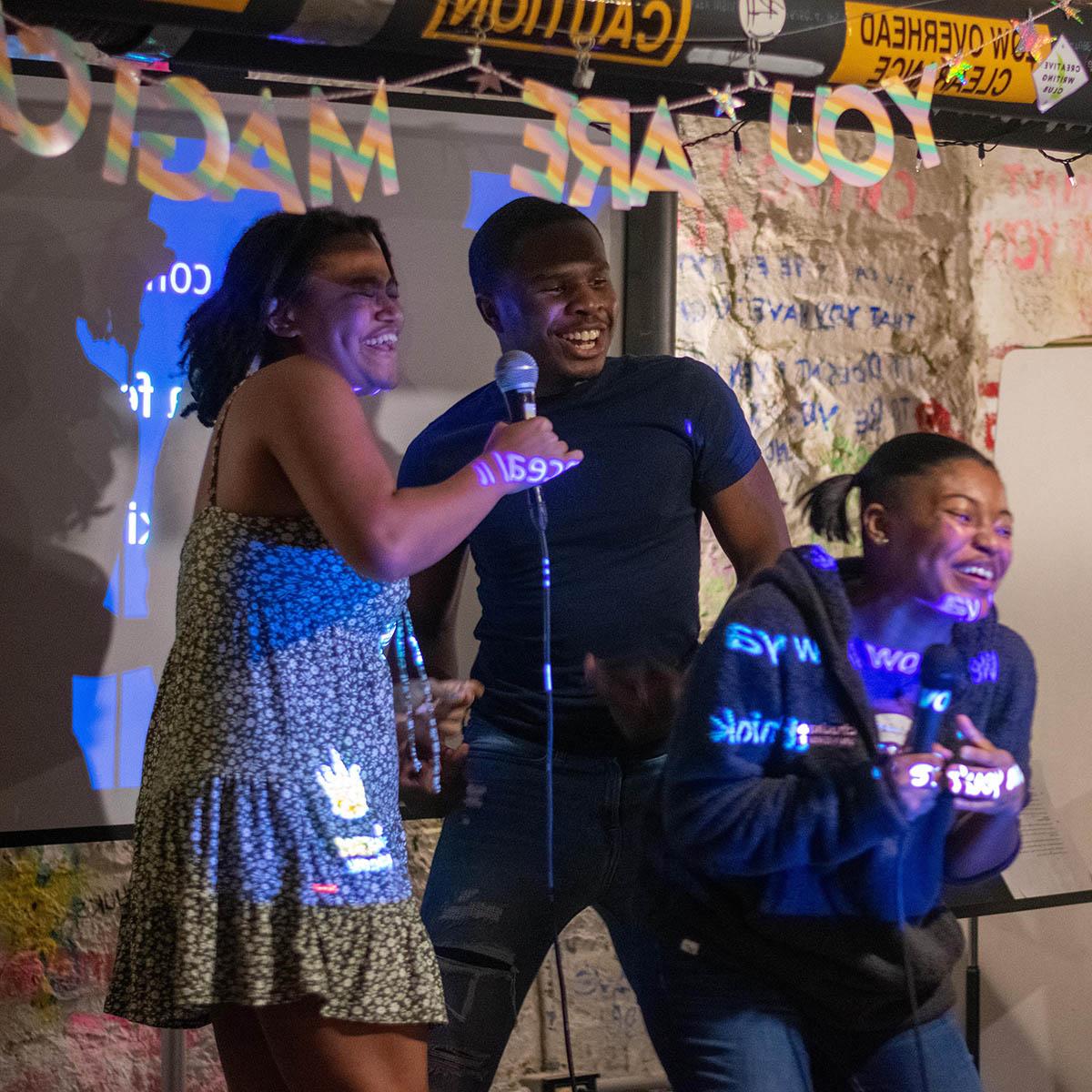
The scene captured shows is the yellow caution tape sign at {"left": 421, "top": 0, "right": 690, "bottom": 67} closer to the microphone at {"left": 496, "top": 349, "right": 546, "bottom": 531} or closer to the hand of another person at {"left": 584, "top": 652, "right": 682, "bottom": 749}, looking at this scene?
the microphone at {"left": 496, "top": 349, "right": 546, "bottom": 531}

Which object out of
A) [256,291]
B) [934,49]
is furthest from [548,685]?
[934,49]

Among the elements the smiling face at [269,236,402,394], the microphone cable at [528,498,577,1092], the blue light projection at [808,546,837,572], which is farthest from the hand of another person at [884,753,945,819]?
the smiling face at [269,236,402,394]

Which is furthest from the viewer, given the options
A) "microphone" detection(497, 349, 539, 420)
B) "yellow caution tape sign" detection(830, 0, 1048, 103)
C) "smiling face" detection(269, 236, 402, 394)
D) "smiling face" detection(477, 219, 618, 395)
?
"yellow caution tape sign" detection(830, 0, 1048, 103)

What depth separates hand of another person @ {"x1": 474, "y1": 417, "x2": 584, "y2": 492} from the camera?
1.66m

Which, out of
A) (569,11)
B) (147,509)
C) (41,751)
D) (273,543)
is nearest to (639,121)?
(569,11)

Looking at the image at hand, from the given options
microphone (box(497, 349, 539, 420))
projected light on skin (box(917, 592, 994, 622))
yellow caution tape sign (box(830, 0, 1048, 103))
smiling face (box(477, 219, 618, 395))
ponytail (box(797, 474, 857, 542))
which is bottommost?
projected light on skin (box(917, 592, 994, 622))

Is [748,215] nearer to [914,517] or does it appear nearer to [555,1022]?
[914,517]

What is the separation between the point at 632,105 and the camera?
2.53 metres

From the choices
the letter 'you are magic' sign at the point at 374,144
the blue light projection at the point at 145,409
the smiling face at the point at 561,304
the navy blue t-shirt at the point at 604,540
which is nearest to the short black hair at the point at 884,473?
the navy blue t-shirt at the point at 604,540

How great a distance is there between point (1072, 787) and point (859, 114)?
1429 millimetres

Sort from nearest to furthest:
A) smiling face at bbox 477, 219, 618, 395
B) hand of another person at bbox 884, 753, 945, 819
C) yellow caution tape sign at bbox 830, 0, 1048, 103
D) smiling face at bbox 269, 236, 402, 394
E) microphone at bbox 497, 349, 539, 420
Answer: hand of another person at bbox 884, 753, 945, 819 → smiling face at bbox 269, 236, 402, 394 → microphone at bbox 497, 349, 539, 420 → smiling face at bbox 477, 219, 618, 395 → yellow caution tape sign at bbox 830, 0, 1048, 103

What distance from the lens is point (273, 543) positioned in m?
1.57

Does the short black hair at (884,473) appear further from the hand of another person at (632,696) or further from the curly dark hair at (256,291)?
the curly dark hair at (256,291)

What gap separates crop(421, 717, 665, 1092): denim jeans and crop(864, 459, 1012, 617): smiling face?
50 centimetres
